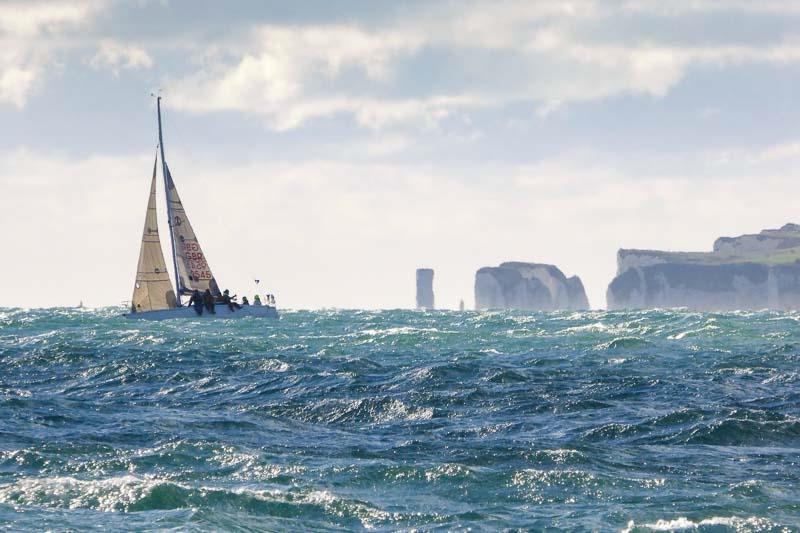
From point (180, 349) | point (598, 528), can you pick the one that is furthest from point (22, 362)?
point (598, 528)

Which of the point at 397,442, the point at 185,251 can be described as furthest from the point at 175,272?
the point at 397,442

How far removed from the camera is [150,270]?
236 feet

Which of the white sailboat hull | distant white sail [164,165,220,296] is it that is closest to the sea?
the white sailboat hull

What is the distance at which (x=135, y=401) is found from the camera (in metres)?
27.6

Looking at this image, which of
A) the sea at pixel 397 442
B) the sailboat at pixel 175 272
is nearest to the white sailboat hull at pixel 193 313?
the sailboat at pixel 175 272

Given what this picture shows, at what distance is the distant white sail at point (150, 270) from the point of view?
71500mm

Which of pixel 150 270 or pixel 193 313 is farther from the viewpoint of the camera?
pixel 193 313

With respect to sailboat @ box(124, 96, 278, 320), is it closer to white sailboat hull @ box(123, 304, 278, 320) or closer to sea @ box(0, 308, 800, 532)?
white sailboat hull @ box(123, 304, 278, 320)

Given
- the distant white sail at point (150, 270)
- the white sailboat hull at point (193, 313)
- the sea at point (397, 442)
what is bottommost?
the sea at point (397, 442)

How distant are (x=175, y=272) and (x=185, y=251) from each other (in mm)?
1881

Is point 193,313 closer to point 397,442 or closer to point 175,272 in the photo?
point 175,272

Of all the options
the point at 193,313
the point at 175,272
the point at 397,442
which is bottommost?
the point at 397,442

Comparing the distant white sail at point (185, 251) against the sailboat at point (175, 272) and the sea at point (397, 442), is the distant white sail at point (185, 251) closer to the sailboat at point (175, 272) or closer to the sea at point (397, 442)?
the sailboat at point (175, 272)

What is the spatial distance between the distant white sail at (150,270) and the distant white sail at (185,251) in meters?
2.10
